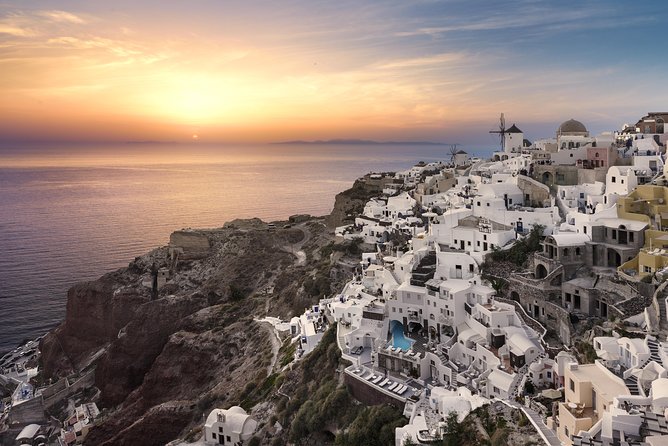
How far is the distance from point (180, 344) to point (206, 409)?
9.37m

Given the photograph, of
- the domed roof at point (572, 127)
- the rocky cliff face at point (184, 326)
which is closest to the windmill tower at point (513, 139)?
the domed roof at point (572, 127)

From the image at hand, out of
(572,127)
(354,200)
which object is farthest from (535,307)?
(354,200)

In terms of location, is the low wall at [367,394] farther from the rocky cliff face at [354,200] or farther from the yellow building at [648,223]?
the rocky cliff face at [354,200]

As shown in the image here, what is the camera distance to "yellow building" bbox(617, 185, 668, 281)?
2417 cm

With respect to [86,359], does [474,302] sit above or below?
above

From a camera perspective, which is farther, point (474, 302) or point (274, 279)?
point (274, 279)

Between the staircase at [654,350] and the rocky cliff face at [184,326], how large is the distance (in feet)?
76.0

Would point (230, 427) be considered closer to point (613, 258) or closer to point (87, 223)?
point (613, 258)

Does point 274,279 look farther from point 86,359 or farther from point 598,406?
point 598,406

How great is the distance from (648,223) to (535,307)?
694 cm

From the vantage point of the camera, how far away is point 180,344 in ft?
147

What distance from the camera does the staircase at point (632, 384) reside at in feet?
54.1

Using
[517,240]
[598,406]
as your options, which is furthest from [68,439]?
[598,406]

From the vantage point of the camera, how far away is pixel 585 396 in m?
17.2
